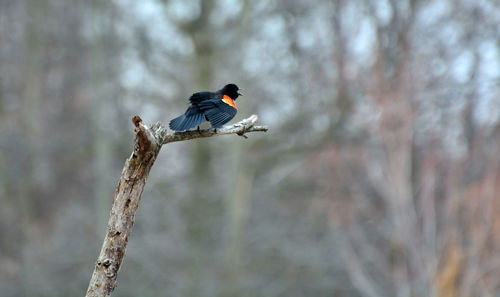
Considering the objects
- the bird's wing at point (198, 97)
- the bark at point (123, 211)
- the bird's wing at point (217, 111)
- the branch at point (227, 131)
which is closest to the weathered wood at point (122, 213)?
the bark at point (123, 211)

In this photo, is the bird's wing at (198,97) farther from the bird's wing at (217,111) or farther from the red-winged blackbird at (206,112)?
the bird's wing at (217,111)

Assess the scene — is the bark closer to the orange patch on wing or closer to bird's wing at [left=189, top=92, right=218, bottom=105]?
bird's wing at [left=189, top=92, right=218, bottom=105]

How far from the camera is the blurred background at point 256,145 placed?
8.03 m

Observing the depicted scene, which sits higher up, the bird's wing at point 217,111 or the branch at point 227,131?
the bird's wing at point 217,111

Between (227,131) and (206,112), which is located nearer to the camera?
(227,131)

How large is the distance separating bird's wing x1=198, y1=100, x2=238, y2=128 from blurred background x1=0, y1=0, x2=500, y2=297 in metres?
4.44

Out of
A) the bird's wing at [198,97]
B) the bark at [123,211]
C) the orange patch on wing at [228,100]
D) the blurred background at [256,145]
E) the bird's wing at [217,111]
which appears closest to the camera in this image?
the bark at [123,211]

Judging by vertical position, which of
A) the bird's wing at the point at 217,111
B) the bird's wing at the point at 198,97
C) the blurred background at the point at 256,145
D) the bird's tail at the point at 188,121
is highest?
the blurred background at the point at 256,145

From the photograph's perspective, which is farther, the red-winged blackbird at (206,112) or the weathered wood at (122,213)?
the red-winged blackbird at (206,112)

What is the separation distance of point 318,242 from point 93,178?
18.5 ft

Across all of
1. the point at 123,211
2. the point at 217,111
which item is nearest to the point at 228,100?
the point at 217,111

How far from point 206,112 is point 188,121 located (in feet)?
0.98

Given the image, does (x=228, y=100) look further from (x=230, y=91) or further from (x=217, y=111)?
(x=217, y=111)

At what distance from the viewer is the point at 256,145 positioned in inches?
465
